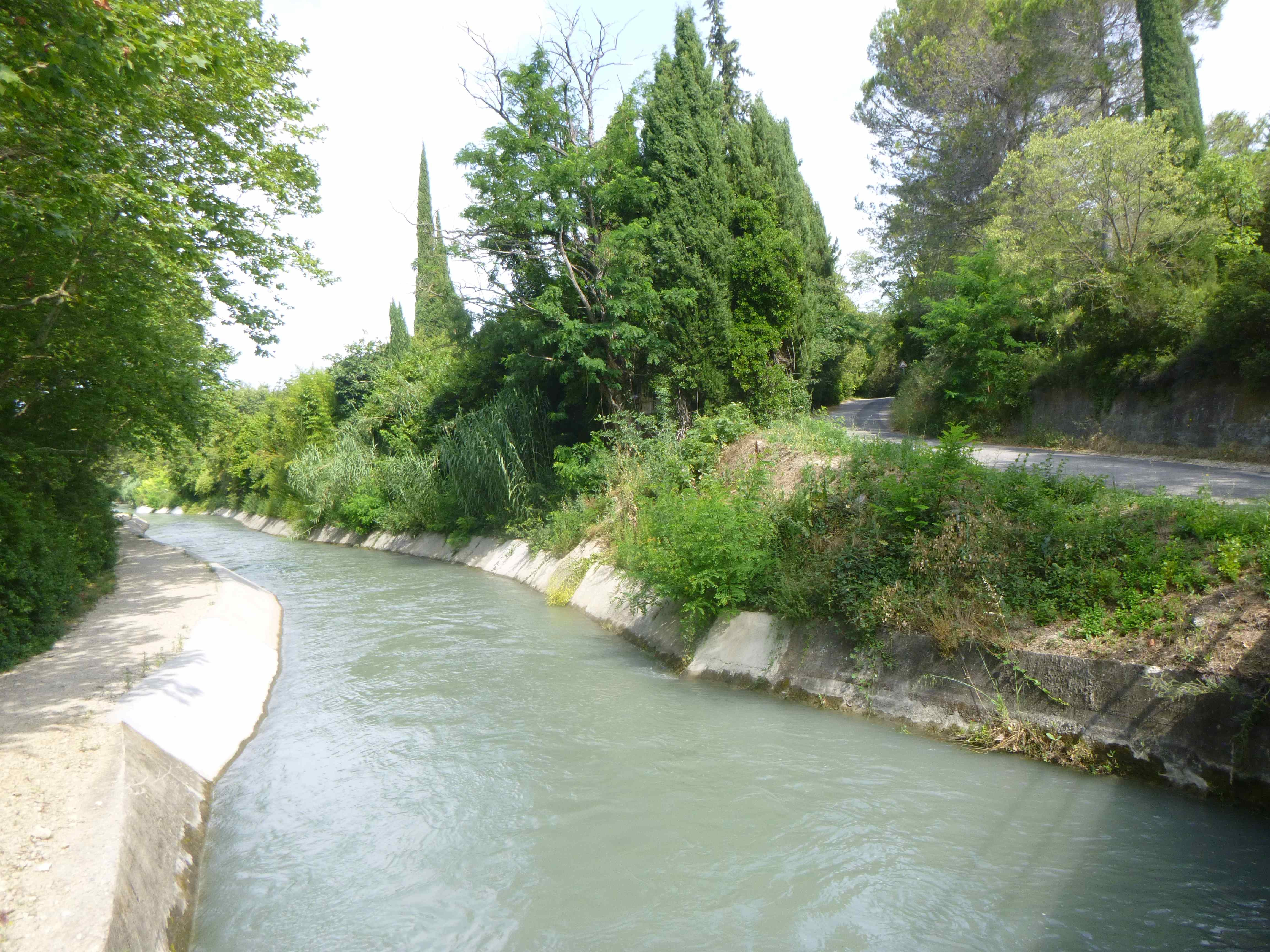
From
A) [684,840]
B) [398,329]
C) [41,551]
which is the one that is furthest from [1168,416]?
[398,329]

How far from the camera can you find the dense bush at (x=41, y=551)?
9.27 metres

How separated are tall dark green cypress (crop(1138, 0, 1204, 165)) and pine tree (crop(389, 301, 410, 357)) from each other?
102ft

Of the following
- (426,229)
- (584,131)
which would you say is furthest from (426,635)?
(584,131)

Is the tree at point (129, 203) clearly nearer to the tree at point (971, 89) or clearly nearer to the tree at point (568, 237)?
the tree at point (568, 237)

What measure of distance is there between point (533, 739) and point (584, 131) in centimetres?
1638

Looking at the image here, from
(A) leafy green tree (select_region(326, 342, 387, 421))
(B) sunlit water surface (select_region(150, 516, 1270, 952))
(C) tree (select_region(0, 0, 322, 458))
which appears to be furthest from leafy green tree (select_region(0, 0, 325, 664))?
(A) leafy green tree (select_region(326, 342, 387, 421))

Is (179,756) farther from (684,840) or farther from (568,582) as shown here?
(568,582)

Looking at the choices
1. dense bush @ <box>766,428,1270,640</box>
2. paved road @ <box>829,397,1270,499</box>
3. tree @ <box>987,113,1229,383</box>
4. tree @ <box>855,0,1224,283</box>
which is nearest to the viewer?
dense bush @ <box>766,428,1270,640</box>

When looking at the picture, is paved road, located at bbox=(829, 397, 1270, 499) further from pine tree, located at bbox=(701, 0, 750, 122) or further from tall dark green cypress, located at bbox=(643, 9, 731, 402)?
pine tree, located at bbox=(701, 0, 750, 122)

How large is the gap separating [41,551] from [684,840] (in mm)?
9100

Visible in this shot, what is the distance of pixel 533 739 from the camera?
315 inches

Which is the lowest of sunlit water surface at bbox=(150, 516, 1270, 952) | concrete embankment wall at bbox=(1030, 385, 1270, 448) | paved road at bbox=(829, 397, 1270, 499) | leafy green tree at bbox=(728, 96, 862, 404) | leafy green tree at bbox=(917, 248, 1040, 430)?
sunlit water surface at bbox=(150, 516, 1270, 952)

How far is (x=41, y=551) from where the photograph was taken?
10.1 meters

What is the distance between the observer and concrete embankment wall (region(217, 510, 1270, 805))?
5.85 metres
